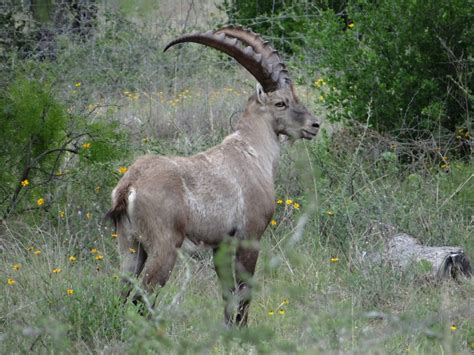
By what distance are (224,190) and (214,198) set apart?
0.45 ft

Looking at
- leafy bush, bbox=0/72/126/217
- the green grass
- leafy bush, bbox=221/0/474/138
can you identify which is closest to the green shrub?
leafy bush, bbox=221/0/474/138

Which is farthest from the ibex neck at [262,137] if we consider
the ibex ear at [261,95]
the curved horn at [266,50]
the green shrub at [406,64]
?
the green shrub at [406,64]

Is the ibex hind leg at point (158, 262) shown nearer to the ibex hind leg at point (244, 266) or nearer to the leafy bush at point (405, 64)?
the ibex hind leg at point (244, 266)

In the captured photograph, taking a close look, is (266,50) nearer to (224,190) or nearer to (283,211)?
(224,190)

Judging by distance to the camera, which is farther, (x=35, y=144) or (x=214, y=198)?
(x=35, y=144)

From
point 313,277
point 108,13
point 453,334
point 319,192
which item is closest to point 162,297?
point 313,277

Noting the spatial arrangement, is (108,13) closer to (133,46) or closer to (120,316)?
(133,46)

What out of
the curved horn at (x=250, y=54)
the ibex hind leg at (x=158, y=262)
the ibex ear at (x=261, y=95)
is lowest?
the ibex hind leg at (x=158, y=262)

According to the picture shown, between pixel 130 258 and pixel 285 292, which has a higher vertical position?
pixel 130 258

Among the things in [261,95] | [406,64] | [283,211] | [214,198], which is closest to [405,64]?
[406,64]

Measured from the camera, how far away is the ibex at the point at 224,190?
5922mm

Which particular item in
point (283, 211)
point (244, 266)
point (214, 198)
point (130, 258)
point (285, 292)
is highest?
point (214, 198)

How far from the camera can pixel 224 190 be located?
642 centimetres

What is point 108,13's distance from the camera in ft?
43.7
